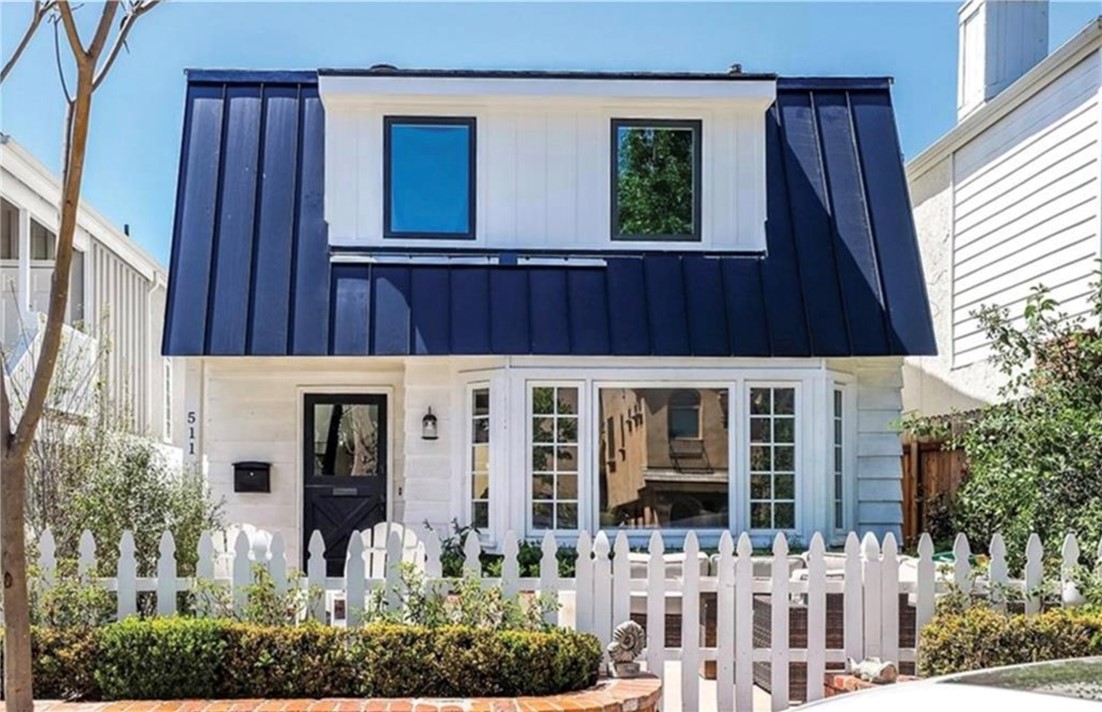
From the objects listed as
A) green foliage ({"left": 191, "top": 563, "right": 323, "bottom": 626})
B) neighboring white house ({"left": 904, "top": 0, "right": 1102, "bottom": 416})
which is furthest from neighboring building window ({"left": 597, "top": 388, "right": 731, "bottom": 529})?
green foliage ({"left": 191, "top": 563, "right": 323, "bottom": 626})

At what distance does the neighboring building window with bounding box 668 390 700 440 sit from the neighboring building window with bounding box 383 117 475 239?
251 cm

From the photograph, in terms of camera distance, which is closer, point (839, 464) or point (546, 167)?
point (839, 464)

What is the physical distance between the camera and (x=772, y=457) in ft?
27.4

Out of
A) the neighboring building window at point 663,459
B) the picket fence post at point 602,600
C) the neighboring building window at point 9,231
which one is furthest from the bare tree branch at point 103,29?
the neighboring building window at point 9,231

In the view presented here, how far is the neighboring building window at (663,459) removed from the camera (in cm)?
827

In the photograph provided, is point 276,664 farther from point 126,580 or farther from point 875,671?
point 875,671

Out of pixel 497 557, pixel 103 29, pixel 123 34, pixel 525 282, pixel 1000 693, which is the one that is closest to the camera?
pixel 1000 693

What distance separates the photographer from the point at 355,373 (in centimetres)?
920

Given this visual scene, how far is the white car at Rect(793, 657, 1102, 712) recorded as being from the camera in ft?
7.16

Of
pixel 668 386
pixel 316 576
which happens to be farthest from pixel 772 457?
pixel 316 576

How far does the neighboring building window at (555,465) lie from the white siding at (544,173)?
5.38 ft

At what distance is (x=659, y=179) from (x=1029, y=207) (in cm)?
406

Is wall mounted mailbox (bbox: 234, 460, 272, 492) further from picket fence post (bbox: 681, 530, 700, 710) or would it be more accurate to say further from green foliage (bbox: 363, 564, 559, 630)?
picket fence post (bbox: 681, 530, 700, 710)

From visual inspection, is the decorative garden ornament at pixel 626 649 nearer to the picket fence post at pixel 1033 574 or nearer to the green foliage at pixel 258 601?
the green foliage at pixel 258 601
